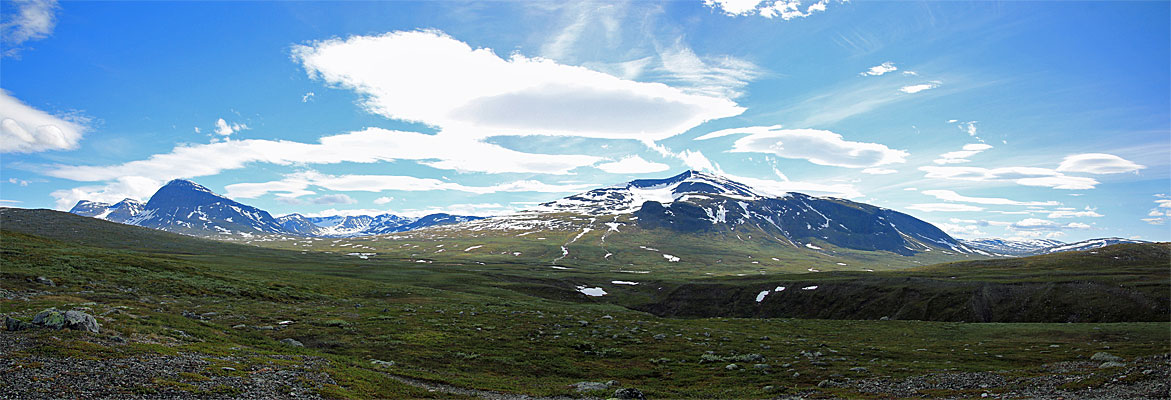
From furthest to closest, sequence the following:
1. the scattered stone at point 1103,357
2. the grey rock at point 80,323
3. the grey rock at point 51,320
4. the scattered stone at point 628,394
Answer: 1. the scattered stone at point 1103,357
2. the scattered stone at point 628,394
3. the grey rock at point 80,323
4. the grey rock at point 51,320

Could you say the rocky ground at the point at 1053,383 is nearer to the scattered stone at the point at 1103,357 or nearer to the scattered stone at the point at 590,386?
the scattered stone at the point at 1103,357

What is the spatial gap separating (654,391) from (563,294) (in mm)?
85738

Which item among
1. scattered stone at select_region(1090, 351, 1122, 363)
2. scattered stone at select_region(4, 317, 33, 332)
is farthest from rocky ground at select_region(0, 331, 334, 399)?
scattered stone at select_region(1090, 351, 1122, 363)

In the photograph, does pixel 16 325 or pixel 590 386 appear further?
pixel 590 386

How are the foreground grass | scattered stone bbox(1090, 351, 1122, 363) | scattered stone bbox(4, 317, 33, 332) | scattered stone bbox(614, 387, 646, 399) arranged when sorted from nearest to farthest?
1. scattered stone bbox(4, 317, 33, 332)
2. scattered stone bbox(614, 387, 646, 399)
3. the foreground grass
4. scattered stone bbox(1090, 351, 1122, 363)

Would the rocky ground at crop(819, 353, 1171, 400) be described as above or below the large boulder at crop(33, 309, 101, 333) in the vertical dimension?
below

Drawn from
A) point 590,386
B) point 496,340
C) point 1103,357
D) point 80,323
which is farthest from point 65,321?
point 1103,357

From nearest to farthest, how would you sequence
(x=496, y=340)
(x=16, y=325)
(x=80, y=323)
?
(x=16, y=325)
(x=80, y=323)
(x=496, y=340)

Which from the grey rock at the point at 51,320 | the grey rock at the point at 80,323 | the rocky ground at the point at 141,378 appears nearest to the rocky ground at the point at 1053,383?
the rocky ground at the point at 141,378

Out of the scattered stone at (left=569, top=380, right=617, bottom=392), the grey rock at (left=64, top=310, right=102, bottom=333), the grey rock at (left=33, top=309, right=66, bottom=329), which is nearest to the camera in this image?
the grey rock at (left=33, top=309, right=66, bottom=329)

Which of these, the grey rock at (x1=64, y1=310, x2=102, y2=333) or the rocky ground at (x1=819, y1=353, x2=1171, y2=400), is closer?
the rocky ground at (x1=819, y1=353, x2=1171, y2=400)

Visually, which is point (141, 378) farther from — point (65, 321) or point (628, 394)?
point (628, 394)

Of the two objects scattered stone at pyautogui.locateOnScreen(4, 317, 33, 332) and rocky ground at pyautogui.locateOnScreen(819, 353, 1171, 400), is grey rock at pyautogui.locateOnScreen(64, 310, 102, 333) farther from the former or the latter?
rocky ground at pyautogui.locateOnScreen(819, 353, 1171, 400)

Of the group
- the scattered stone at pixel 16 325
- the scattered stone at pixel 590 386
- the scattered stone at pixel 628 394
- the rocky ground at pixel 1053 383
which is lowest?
the scattered stone at pixel 590 386
